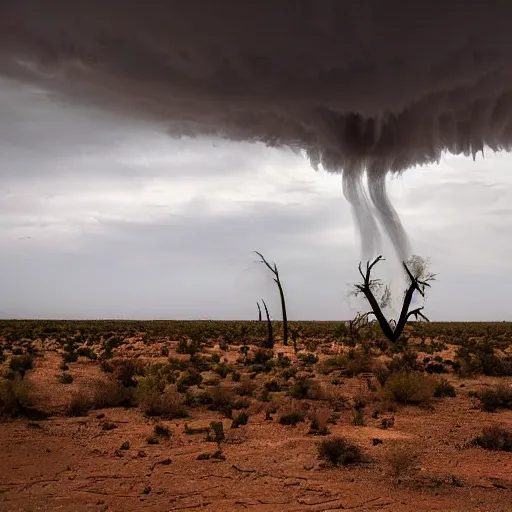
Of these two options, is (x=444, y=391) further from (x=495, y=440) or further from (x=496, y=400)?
(x=495, y=440)

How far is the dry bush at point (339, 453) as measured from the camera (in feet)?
33.4

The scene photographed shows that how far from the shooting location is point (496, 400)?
1527cm

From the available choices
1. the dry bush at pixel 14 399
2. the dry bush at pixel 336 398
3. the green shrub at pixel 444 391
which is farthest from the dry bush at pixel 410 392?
the dry bush at pixel 14 399

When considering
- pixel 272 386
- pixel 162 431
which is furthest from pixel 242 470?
pixel 272 386

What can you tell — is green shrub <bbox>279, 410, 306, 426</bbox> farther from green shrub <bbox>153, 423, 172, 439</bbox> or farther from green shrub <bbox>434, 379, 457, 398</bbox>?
green shrub <bbox>434, 379, 457, 398</bbox>

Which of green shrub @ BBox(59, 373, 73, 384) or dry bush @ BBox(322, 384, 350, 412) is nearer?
dry bush @ BBox(322, 384, 350, 412)

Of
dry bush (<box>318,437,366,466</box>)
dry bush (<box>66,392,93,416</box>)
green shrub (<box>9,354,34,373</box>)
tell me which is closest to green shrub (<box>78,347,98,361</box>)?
green shrub (<box>9,354,34,373</box>)

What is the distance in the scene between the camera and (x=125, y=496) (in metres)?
8.66

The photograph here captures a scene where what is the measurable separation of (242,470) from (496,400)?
8.96 meters

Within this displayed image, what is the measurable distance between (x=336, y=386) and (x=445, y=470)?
914 centimetres

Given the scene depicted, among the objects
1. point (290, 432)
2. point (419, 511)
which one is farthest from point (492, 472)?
point (290, 432)

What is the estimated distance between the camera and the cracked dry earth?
834 cm

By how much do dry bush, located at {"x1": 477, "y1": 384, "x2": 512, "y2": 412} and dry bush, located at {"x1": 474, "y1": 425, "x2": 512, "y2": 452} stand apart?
136 inches

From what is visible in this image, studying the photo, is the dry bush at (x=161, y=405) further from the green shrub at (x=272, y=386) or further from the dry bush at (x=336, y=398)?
the dry bush at (x=336, y=398)
